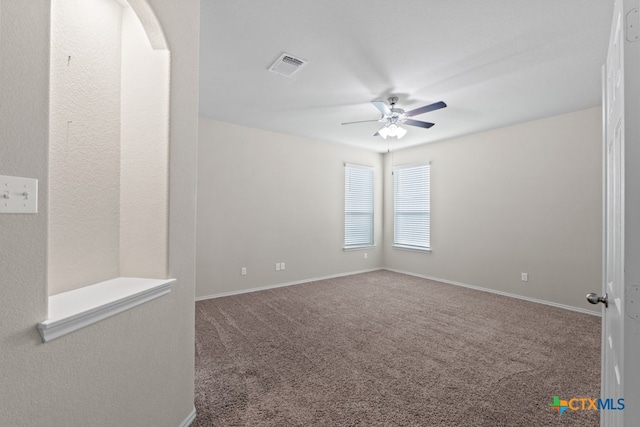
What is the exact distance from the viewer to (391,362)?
95.9 inches

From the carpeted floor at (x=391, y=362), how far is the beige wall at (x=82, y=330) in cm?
60

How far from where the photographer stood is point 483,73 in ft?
9.26

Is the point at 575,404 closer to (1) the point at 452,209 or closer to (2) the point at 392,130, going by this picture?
(2) the point at 392,130

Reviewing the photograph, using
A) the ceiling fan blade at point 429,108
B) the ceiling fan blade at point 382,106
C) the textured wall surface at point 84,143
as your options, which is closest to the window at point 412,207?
the ceiling fan blade at point 429,108

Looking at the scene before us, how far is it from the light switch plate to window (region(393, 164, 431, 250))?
5611 millimetres

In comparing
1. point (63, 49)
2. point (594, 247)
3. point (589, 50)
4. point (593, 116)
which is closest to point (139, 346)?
point (63, 49)

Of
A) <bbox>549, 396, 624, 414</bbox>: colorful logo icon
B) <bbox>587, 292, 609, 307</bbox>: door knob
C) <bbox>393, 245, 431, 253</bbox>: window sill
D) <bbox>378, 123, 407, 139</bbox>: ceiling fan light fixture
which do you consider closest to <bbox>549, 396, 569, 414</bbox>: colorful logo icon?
<bbox>549, 396, 624, 414</bbox>: colorful logo icon

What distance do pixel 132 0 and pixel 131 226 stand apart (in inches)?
43.1

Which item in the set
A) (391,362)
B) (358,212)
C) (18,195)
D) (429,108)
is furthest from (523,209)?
(18,195)

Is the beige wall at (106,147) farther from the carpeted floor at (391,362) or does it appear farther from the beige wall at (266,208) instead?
the beige wall at (266,208)

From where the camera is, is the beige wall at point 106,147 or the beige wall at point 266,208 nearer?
the beige wall at point 106,147

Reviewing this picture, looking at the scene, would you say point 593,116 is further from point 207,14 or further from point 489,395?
point 207,14

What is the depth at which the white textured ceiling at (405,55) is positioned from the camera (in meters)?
1.97

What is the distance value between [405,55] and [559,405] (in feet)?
9.48
